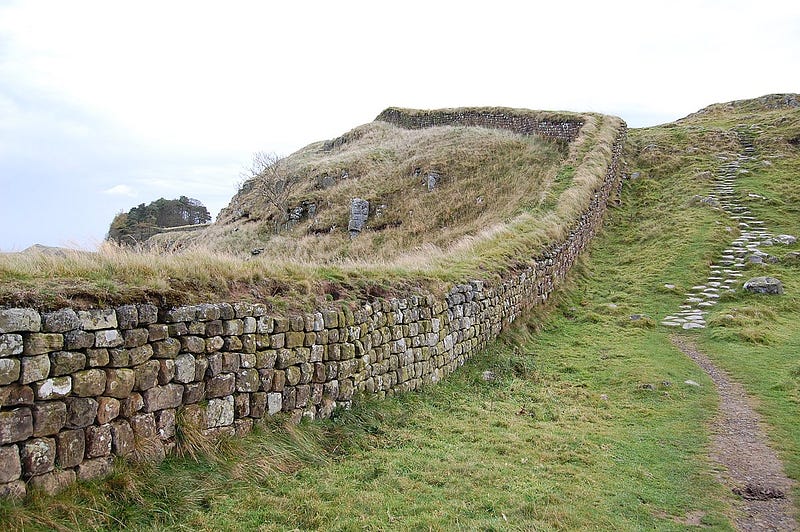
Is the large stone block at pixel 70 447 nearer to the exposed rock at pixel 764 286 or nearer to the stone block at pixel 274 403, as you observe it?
the stone block at pixel 274 403

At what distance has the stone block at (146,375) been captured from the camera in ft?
19.6

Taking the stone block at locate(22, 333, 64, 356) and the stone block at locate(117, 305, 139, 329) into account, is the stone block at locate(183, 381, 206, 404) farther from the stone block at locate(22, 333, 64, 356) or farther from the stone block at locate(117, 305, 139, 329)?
the stone block at locate(22, 333, 64, 356)

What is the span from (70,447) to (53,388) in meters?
0.58

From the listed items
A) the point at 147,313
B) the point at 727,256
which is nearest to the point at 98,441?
the point at 147,313

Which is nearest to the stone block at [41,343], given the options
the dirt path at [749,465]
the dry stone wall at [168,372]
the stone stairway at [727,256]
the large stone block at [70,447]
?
the dry stone wall at [168,372]

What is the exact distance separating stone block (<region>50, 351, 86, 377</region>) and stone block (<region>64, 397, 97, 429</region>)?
268 millimetres

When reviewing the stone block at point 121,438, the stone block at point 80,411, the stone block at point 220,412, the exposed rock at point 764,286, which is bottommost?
the exposed rock at point 764,286

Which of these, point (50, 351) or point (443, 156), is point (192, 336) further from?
point (443, 156)

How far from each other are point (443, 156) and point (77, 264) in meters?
31.5

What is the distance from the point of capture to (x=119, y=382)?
5.77m

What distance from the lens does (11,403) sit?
5.07 metres

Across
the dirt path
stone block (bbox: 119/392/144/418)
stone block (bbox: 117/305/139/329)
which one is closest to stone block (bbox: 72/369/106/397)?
stone block (bbox: 119/392/144/418)

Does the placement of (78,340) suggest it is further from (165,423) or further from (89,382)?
(165,423)

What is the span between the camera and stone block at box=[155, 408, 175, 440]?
6.17m
